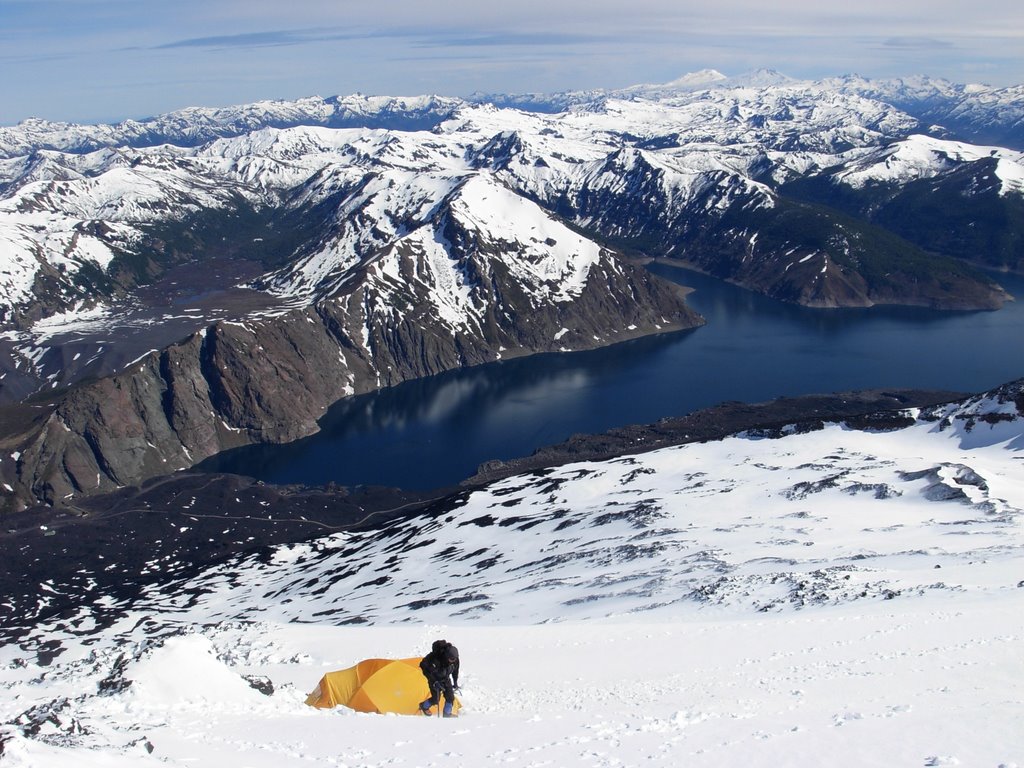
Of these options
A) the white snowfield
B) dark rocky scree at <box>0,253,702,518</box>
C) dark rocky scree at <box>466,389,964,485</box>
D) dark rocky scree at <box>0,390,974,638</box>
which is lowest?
dark rocky scree at <box>466,389,964,485</box>

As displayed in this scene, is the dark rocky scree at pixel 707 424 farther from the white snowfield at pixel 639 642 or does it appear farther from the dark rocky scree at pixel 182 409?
the dark rocky scree at pixel 182 409

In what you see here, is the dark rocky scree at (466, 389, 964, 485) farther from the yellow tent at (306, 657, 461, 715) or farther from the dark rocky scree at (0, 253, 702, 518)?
the yellow tent at (306, 657, 461, 715)

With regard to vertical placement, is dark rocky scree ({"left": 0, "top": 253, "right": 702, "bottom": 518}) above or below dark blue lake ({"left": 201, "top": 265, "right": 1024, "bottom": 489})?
above

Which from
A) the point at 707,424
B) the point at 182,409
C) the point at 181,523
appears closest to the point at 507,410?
the point at 707,424

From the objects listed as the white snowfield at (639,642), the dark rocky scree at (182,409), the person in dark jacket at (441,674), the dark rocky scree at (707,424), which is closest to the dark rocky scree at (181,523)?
the dark rocky scree at (707,424)

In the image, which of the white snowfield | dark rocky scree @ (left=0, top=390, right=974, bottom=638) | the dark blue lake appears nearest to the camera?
the white snowfield

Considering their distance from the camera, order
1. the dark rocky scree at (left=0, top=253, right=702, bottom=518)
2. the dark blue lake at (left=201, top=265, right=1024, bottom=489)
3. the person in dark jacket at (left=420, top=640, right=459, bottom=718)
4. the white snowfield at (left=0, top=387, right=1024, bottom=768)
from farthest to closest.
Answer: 1. the dark blue lake at (left=201, top=265, right=1024, bottom=489)
2. the dark rocky scree at (left=0, top=253, right=702, bottom=518)
3. the person in dark jacket at (left=420, top=640, right=459, bottom=718)
4. the white snowfield at (left=0, top=387, right=1024, bottom=768)

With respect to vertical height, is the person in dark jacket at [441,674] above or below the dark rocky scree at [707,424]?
above

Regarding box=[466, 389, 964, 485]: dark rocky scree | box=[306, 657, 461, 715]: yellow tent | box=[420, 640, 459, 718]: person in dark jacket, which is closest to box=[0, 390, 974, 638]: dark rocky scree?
box=[466, 389, 964, 485]: dark rocky scree
